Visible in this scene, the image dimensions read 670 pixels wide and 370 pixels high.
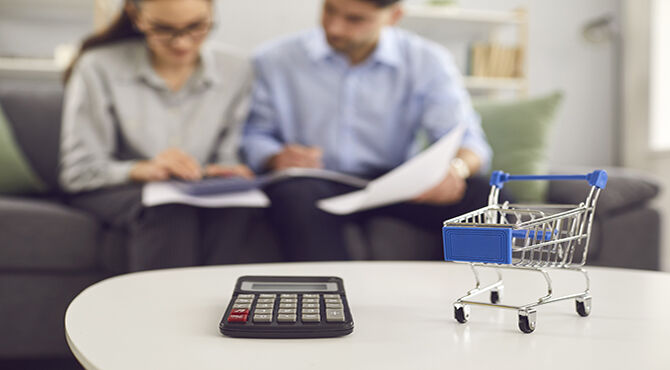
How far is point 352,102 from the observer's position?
5.53 ft

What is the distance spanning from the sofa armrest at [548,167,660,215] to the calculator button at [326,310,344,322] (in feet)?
4.26

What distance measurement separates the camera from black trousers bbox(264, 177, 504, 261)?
43.8 inches

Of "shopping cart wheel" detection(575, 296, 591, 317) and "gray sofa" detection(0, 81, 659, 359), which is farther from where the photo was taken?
"gray sofa" detection(0, 81, 659, 359)

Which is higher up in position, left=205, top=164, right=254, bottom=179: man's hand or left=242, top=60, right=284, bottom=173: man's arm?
left=242, top=60, right=284, bottom=173: man's arm

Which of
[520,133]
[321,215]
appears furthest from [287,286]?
[520,133]

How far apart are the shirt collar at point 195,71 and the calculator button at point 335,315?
1.21m

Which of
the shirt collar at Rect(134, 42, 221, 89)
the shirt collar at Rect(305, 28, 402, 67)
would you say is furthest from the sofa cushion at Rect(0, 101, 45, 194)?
the shirt collar at Rect(305, 28, 402, 67)

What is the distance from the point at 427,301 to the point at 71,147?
113 centimetres

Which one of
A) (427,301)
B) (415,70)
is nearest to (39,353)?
(427,301)

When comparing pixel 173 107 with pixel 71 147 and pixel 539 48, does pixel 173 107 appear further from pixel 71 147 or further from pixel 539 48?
pixel 539 48

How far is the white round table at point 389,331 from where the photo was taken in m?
0.42

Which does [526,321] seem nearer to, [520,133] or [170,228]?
[170,228]

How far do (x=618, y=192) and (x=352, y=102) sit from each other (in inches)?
30.6

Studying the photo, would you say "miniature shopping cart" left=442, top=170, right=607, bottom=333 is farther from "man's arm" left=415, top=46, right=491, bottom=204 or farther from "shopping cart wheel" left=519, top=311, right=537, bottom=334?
"man's arm" left=415, top=46, right=491, bottom=204
